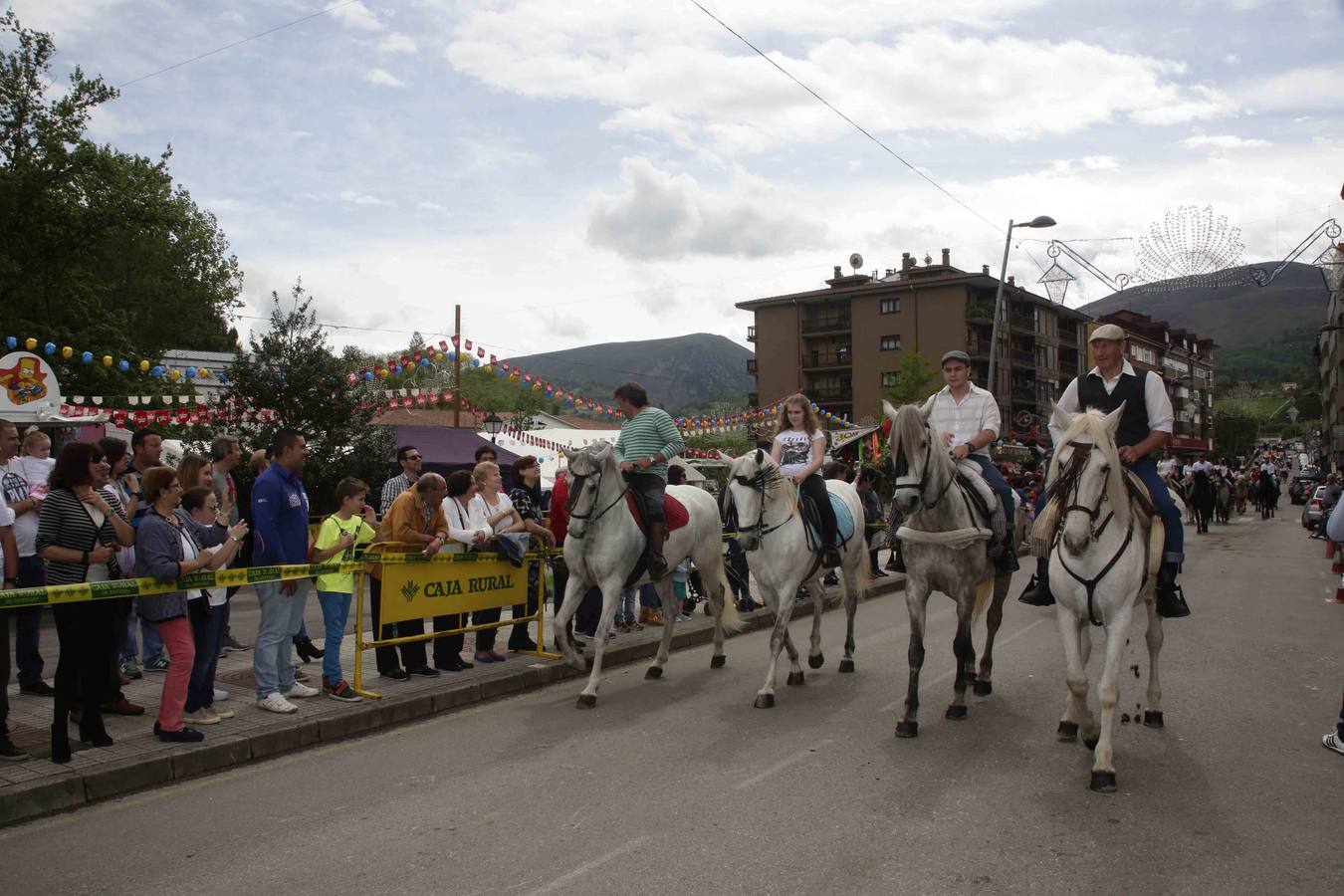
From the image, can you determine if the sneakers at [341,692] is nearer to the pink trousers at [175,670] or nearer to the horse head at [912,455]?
the pink trousers at [175,670]

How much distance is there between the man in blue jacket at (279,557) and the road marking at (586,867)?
3668 millimetres

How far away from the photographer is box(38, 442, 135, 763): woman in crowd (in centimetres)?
587

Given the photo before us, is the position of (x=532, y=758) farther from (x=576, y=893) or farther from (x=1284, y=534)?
(x=1284, y=534)

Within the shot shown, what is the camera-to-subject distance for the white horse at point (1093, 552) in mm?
5816

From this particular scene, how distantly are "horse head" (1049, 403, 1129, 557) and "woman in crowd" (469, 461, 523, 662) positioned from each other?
17.3 ft

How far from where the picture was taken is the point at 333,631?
7.70 meters

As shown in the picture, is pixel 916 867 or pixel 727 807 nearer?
pixel 916 867

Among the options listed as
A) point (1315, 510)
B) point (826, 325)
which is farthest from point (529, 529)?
point (826, 325)

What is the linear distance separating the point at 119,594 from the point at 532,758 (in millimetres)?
2892

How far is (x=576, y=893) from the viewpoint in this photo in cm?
407

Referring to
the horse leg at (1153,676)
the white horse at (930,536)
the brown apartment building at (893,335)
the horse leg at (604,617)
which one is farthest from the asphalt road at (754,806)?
the brown apartment building at (893,335)

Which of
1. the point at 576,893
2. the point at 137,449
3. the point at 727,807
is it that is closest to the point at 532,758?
the point at 727,807

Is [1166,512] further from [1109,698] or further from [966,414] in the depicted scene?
→ [966,414]

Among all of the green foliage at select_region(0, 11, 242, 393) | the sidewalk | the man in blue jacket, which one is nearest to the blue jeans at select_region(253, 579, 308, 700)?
the man in blue jacket
